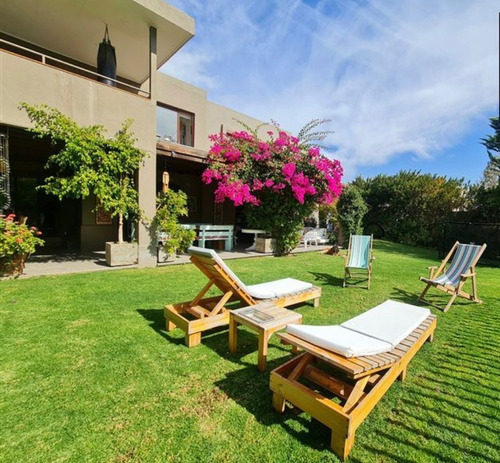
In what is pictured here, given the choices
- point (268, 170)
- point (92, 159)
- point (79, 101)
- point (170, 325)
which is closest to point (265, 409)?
point (170, 325)

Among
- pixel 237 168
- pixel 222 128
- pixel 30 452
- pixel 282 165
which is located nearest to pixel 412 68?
pixel 282 165

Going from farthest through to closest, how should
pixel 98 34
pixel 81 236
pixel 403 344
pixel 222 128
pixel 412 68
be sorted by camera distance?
pixel 222 128 < pixel 81 236 < pixel 98 34 < pixel 412 68 < pixel 403 344

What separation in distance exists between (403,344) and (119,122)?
8.33 metres

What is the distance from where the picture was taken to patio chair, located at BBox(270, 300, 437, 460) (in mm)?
2045

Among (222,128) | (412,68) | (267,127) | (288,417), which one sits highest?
(267,127)

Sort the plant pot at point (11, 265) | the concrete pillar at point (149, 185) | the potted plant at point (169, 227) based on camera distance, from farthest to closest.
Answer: the potted plant at point (169, 227) < the concrete pillar at point (149, 185) < the plant pot at point (11, 265)

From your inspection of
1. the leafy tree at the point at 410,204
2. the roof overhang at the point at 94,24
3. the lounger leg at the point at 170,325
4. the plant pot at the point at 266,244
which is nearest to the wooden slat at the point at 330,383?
the lounger leg at the point at 170,325

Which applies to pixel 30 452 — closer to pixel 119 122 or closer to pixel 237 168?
pixel 119 122

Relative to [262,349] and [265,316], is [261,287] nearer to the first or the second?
[265,316]

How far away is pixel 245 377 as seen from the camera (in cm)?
294

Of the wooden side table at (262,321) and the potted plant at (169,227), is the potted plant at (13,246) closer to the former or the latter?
the potted plant at (169,227)

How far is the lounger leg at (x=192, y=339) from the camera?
3496 millimetres

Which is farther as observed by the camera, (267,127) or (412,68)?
(267,127)

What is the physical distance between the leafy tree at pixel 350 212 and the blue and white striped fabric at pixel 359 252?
308 inches
